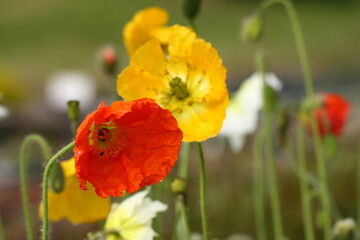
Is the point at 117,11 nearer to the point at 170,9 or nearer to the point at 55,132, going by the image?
the point at 170,9

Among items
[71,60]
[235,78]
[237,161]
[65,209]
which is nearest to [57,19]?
[71,60]

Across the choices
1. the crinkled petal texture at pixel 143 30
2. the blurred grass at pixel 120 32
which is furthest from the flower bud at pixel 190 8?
the blurred grass at pixel 120 32

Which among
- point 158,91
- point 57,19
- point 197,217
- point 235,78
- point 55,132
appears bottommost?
point 158,91

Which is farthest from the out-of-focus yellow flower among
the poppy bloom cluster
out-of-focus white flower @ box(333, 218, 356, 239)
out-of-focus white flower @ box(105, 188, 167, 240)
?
the poppy bloom cluster

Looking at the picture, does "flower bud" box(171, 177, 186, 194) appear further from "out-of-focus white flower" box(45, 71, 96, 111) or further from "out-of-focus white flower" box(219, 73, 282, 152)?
"out-of-focus white flower" box(45, 71, 96, 111)

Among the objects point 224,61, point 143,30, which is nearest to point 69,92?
point 224,61

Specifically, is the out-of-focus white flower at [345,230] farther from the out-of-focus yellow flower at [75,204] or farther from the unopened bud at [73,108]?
the unopened bud at [73,108]

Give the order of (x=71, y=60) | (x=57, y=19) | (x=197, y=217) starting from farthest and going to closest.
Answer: (x=57, y=19) < (x=71, y=60) < (x=197, y=217)
